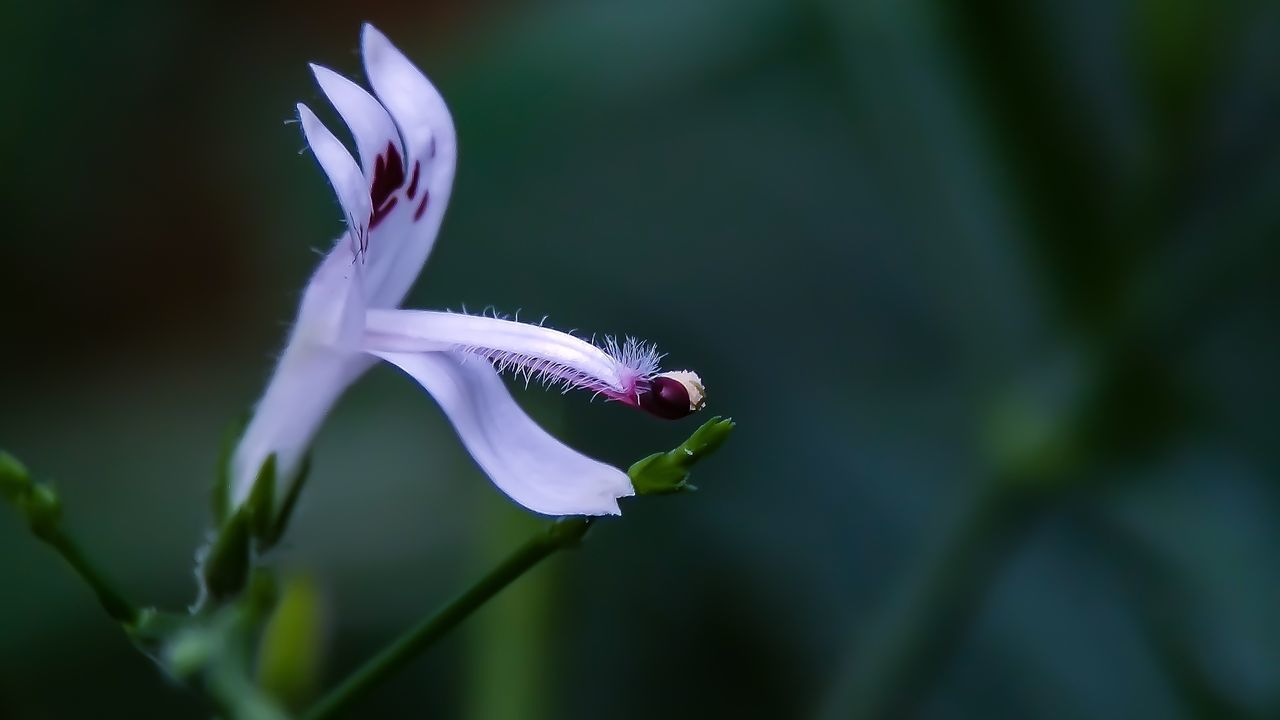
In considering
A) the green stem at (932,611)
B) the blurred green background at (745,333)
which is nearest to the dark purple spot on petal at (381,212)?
the blurred green background at (745,333)

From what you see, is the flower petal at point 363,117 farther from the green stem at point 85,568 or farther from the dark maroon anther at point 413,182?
the green stem at point 85,568

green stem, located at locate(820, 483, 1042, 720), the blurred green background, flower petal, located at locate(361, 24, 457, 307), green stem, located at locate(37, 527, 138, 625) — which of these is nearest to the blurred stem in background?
green stem, located at locate(37, 527, 138, 625)

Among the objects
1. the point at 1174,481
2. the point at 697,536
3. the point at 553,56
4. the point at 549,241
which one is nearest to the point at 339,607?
the point at 697,536

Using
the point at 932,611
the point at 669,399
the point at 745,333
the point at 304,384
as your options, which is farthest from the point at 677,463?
the point at 745,333

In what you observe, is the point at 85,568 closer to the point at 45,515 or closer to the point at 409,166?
the point at 45,515

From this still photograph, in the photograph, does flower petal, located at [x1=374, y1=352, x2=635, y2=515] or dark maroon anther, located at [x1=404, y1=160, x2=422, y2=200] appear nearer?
flower petal, located at [x1=374, y1=352, x2=635, y2=515]

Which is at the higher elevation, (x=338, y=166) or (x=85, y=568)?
(x=338, y=166)

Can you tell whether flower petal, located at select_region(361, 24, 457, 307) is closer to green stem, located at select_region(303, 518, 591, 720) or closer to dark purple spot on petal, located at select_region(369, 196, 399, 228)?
dark purple spot on petal, located at select_region(369, 196, 399, 228)
